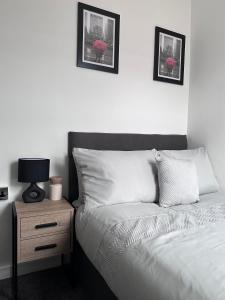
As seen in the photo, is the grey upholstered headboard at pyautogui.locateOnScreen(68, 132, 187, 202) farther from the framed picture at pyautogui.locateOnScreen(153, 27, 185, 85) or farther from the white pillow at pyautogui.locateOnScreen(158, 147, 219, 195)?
the framed picture at pyautogui.locateOnScreen(153, 27, 185, 85)


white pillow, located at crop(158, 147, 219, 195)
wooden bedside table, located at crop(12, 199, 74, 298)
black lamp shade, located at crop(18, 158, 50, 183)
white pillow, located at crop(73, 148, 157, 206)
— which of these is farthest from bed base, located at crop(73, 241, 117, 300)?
white pillow, located at crop(158, 147, 219, 195)

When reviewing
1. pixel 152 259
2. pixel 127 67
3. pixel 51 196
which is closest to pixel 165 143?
pixel 127 67

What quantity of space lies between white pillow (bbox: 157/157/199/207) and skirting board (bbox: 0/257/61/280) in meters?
1.11

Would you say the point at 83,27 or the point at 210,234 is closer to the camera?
the point at 210,234

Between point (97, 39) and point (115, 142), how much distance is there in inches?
37.4

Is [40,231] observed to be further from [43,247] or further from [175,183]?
Result: [175,183]

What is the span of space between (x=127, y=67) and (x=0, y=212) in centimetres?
173

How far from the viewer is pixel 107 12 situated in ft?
7.18

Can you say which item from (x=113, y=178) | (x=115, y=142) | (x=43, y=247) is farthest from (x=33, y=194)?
(x=115, y=142)

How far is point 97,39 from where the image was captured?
2.17 m

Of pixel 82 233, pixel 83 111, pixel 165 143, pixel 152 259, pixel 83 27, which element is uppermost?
pixel 83 27

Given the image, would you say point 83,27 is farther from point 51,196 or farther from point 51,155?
point 51,196

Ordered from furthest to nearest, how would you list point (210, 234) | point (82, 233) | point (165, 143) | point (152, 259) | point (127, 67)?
point (165, 143) < point (127, 67) < point (82, 233) < point (210, 234) < point (152, 259)

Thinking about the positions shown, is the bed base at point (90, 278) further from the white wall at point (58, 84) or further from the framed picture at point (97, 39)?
the framed picture at point (97, 39)
